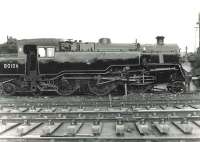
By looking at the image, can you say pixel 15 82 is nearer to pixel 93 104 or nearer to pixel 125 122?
pixel 93 104

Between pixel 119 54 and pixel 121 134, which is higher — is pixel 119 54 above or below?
above

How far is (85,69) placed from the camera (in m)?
Answer: 16.5

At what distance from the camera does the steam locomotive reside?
1639 cm

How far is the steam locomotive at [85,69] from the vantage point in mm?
16391

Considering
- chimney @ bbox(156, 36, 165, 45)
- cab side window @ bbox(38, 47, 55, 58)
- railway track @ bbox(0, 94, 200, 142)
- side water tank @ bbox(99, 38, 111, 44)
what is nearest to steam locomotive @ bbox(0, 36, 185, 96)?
cab side window @ bbox(38, 47, 55, 58)

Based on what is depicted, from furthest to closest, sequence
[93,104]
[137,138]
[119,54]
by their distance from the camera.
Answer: [119,54] → [93,104] → [137,138]

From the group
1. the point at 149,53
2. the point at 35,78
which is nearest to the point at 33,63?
the point at 35,78

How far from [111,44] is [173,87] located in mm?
3701

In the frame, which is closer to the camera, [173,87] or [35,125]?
[35,125]

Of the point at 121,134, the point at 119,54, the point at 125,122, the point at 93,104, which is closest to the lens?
the point at 121,134

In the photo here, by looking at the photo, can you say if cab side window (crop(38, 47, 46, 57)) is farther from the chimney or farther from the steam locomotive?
the chimney

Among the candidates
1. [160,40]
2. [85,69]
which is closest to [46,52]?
[85,69]

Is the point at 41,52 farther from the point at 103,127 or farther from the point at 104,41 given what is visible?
the point at 103,127

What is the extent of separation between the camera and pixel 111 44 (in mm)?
17234
